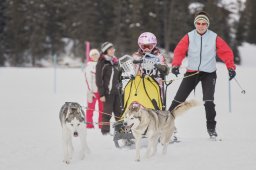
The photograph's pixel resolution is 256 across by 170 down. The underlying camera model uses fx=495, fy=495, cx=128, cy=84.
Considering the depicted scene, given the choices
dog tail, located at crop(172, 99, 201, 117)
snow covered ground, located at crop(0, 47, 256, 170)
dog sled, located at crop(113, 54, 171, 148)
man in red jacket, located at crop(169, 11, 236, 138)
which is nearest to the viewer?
snow covered ground, located at crop(0, 47, 256, 170)

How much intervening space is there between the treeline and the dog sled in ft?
113

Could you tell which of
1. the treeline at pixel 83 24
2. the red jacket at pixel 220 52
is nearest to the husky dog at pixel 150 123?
the red jacket at pixel 220 52

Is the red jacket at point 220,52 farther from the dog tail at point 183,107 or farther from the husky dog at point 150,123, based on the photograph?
the husky dog at point 150,123

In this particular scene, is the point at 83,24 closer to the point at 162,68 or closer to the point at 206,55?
the point at 206,55

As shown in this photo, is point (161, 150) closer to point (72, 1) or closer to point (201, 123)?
A: point (201, 123)

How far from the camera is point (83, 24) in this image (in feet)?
143

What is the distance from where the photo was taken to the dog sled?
7219mm

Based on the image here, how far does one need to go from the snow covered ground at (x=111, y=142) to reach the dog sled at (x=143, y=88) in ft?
1.19

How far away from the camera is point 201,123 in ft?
35.5

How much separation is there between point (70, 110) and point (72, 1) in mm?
40788

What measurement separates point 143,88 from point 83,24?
1451 inches

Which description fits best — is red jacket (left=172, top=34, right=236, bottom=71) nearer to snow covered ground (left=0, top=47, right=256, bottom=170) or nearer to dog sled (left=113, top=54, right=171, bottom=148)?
dog sled (left=113, top=54, right=171, bottom=148)

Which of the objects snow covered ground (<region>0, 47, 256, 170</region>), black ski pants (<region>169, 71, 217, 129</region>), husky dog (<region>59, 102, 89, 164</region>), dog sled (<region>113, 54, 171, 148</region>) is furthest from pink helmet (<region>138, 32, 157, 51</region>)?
husky dog (<region>59, 102, 89, 164</region>)

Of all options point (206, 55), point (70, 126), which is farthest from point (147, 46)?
point (70, 126)
